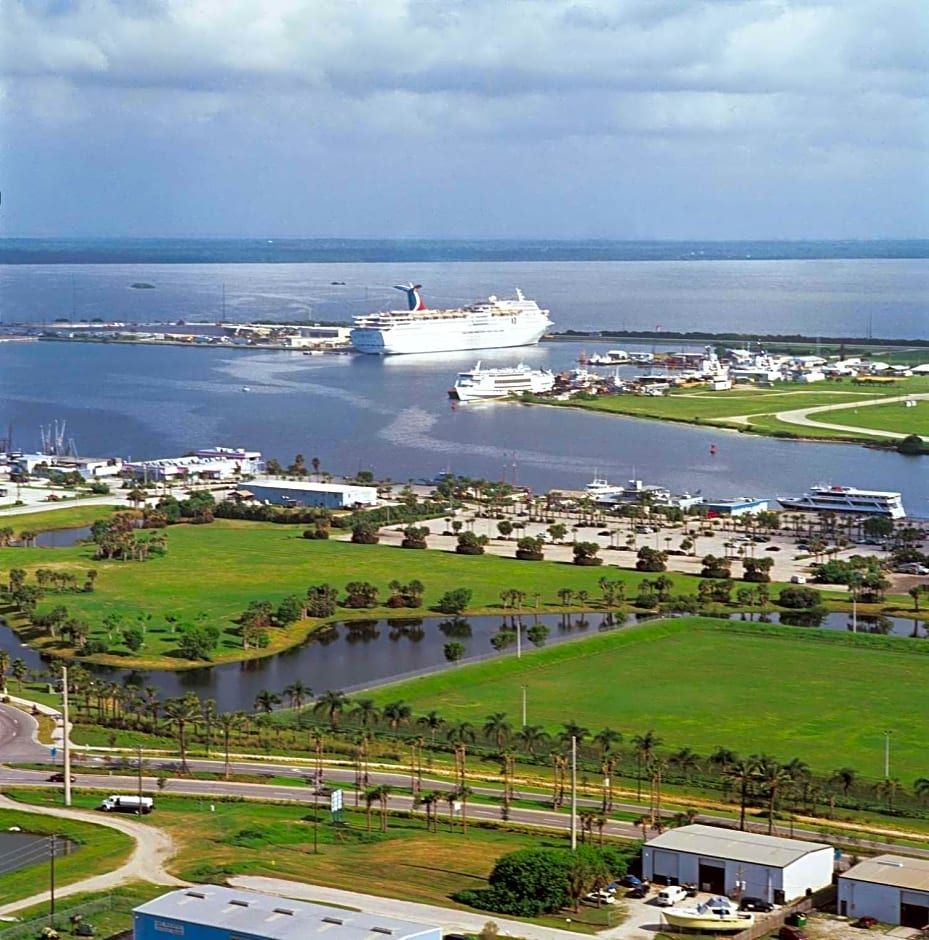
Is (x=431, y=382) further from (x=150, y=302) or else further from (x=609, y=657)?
(x=150, y=302)

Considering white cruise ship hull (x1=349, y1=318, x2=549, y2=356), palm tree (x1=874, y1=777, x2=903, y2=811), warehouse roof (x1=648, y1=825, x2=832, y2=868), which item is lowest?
warehouse roof (x1=648, y1=825, x2=832, y2=868)

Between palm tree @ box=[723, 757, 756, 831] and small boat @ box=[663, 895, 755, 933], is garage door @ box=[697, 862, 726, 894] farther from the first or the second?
palm tree @ box=[723, 757, 756, 831]

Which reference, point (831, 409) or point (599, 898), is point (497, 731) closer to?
point (599, 898)

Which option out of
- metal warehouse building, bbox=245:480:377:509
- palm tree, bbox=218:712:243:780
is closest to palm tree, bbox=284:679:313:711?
palm tree, bbox=218:712:243:780

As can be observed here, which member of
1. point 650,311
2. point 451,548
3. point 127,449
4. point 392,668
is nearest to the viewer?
point 392,668

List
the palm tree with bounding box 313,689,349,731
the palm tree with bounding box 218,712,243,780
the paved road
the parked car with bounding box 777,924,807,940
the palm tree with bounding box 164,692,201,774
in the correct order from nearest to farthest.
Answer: the parked car with bounding box 777,924,807,940 → the palm tree with bounding box 164,692,201,774 → the palm tree with bounding box 218,712,243,780 → the palm tree with bounding box 313,689,349,731 → the paved road

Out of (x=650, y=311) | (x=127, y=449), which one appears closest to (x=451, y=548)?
(x=127, y=449)

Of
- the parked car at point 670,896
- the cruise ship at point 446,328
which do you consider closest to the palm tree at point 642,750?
the parked car at point 670,896
